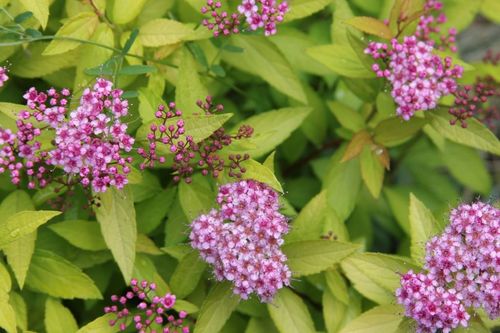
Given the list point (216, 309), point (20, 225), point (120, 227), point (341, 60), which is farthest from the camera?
point (341, 60)

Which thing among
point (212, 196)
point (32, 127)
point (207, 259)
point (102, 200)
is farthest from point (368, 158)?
point (32, 127)

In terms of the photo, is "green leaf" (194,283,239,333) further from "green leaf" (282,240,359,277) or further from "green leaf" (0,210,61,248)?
A: "green leaf" (0,210,61,248)

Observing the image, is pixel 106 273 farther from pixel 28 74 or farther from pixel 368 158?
pixel 368 158

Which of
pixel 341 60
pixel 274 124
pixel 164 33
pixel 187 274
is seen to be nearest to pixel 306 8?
pixel 341 60

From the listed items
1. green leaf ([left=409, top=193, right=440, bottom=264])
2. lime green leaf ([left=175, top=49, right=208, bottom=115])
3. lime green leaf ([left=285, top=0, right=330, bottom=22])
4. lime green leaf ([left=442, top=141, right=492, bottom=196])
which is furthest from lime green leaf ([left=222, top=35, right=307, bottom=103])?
lime green leaf ([left=442, top=141, right=492, bottom=196])

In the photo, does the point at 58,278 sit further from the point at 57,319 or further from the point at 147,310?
the point at 147,310

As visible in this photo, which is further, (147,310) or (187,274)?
(187,274)
